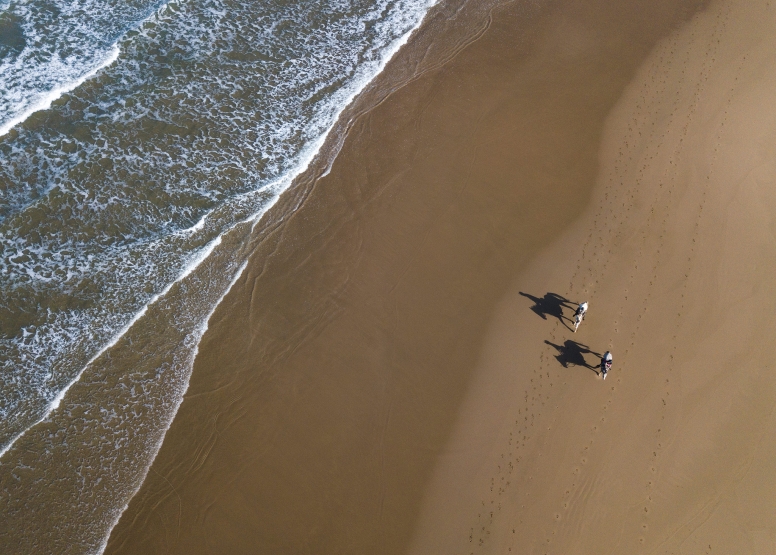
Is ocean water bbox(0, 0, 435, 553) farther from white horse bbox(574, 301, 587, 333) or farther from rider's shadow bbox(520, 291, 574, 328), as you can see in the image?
white horse bbox(574, 301, 587, 333)

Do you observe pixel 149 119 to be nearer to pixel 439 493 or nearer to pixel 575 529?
pixel 439 493

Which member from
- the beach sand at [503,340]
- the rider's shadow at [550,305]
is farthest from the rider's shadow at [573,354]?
the rider's shadow at [550,305]

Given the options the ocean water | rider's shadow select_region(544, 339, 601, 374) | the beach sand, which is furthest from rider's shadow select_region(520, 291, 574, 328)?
the ocean water

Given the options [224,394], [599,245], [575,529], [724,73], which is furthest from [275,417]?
[724,73]

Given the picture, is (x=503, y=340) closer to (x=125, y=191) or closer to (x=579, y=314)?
(x=579, y=314)

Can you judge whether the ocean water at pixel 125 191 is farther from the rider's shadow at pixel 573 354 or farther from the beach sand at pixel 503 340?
the rider's shadow at pixel 573 354

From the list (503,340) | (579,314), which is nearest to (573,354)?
(579,314)

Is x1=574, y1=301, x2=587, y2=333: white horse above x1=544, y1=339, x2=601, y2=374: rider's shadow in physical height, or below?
above
